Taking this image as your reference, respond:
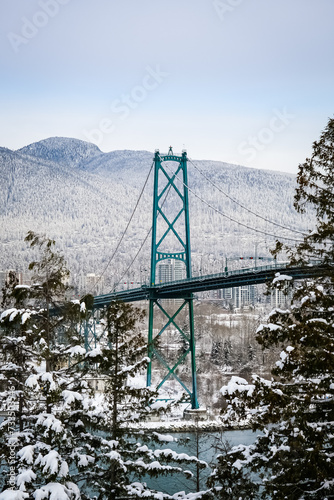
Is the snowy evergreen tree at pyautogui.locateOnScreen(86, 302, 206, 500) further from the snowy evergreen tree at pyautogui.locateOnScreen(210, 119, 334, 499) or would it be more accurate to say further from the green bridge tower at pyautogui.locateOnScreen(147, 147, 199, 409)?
the snowy evergreen tree at pyautogui.locateOnScreen(210, 119, 334, 499)

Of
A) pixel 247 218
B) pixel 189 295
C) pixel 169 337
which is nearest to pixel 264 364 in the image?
pixel 189 295

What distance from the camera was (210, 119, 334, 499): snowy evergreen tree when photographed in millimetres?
5629

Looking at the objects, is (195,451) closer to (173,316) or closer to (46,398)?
(173,316)

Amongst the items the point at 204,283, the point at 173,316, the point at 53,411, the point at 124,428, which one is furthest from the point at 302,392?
the point at 173,316

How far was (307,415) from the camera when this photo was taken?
5.81 m

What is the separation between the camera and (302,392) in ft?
19.4

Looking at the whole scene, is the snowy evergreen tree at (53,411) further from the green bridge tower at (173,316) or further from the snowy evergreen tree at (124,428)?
the green bridge tower at (173,316)

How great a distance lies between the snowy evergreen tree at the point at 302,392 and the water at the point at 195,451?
298cm

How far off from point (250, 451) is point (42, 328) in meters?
2.38

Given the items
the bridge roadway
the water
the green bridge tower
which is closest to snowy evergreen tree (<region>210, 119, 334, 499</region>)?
the green bridge tower

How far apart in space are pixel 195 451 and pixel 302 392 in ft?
45.2

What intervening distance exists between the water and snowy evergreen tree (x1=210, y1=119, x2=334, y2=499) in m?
2.98

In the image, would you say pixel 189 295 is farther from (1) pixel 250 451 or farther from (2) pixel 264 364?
(1) pixel 250 451

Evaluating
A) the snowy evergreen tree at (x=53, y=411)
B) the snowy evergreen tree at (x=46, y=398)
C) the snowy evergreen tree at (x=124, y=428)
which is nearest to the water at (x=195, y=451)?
the snowy evergreen tree at (x=124, y=428)
